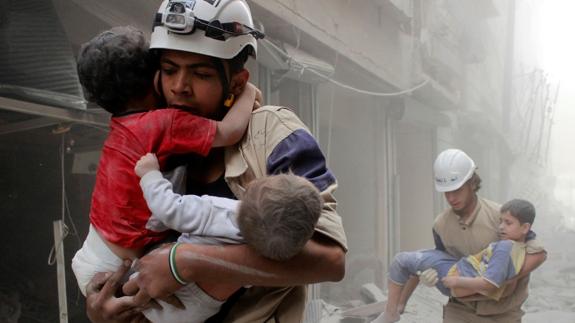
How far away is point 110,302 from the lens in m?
1.51

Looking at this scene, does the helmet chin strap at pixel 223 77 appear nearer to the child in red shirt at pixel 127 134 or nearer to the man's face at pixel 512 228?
the child in red shirt at pixel 127 134

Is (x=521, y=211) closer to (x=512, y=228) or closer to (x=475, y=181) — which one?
(x=512, y=228)

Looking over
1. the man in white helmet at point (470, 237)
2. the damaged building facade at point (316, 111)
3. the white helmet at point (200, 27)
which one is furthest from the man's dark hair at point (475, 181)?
the white helmet at point (200, 27)

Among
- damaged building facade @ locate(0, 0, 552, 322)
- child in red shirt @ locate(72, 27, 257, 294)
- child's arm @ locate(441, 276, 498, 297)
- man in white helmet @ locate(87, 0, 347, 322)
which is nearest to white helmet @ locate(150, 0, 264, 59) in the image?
man in white helmet @ locate(87, 0, 347, 322)

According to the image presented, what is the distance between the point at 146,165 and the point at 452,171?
368cm

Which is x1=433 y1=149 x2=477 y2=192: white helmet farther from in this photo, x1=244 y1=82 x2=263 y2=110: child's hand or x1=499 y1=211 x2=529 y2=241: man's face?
x1=244 y1=82 x2=263 y2=110: child's hand

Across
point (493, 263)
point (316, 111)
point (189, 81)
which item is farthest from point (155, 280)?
point (316, 111)

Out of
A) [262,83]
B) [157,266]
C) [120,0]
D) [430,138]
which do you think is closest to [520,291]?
[262,83]

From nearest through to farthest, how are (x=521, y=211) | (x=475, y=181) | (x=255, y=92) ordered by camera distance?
(x=255, y=92), (x=521, y=211), (x=475, y=181)

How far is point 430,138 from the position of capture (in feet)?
40.1

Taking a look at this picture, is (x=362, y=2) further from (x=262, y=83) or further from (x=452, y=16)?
(x=452, y=16)

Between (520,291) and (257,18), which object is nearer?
(520,291)

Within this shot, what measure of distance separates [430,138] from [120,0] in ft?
30.7

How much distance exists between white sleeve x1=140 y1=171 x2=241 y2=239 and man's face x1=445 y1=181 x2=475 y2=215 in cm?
335
